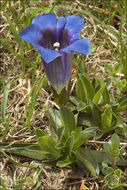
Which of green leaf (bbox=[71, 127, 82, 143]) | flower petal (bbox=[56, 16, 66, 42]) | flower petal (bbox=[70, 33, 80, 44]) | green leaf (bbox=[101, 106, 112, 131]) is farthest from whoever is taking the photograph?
green leaf (bbox=[101, 106, 112, 131])

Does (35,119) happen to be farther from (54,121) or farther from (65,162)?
(65,162)

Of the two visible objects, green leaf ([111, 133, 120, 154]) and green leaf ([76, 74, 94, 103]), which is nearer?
green leaf ([111, 133, 120, 154])

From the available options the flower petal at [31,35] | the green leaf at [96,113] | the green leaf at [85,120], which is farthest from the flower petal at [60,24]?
the green leaf at [85,120]

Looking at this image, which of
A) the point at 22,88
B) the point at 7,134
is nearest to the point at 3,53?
the point at 22,88

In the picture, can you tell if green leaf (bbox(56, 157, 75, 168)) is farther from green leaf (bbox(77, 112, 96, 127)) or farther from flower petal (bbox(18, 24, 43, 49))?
flower petal (bbox(18, 24, 43, 49))

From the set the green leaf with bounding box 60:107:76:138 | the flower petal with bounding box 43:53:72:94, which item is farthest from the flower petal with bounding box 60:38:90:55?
the green leaf with bounding box 60:107:76:138

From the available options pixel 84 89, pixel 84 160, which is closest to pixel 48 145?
pixel 84 160
